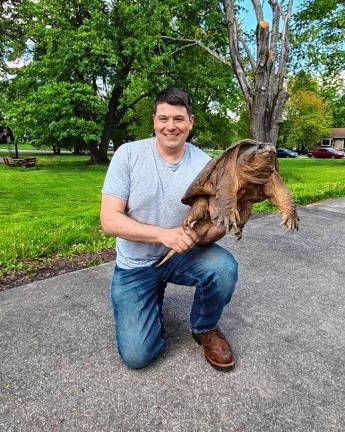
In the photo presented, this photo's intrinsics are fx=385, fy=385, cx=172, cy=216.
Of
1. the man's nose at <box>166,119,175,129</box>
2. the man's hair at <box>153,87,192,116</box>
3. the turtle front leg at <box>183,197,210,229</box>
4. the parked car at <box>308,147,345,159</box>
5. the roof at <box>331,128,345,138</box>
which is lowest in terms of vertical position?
the parked car at <box>308,147,345,159</box>

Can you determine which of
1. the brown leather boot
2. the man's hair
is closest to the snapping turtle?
the man's hair

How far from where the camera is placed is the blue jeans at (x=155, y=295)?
103 inches

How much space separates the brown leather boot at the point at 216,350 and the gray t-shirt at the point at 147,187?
2.24 ft

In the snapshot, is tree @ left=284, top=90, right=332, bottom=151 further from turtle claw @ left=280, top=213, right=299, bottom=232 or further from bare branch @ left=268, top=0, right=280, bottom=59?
turtle claw @ left=280, top=213, right=299, bottom=232

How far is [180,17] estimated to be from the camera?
14.8m

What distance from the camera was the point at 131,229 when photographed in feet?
8.42

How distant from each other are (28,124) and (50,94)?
2313 mm

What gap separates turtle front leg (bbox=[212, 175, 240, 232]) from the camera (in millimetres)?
2037

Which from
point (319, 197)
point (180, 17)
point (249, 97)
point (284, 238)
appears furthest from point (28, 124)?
point (284, 238)

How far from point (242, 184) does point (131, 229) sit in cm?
85

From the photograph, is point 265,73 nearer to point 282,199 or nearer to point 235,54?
point 235,54

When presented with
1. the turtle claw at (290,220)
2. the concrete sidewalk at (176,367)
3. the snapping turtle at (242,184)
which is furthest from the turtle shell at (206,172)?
the concrete sidewalk at (176,367)

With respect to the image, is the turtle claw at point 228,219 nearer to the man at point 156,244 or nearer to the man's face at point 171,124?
the man at point 156,244

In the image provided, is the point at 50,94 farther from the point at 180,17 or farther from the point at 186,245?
the point at 186,245
